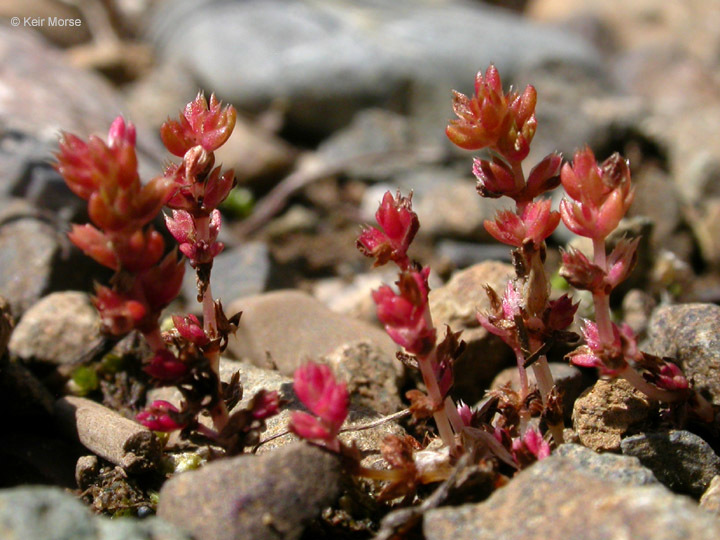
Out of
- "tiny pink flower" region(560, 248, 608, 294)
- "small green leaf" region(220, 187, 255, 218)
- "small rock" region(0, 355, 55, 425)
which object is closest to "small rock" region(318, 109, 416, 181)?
"small green leaf" region(220, 187, 255, 218)

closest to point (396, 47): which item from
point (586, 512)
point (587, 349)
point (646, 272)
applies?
point (646, 272)

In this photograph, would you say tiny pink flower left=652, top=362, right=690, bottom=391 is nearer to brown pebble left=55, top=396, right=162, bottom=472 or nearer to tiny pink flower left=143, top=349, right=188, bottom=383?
tiny pink flower left=143, top=349, right=188, bottom=383

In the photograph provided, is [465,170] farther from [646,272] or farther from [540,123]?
[646,272]

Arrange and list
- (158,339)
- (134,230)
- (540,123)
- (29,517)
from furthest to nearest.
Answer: (540,123)
(158,339)
(134,230)
(29,517)

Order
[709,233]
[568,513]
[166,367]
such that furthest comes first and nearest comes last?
[709,233] → [166,367] → [568,513]

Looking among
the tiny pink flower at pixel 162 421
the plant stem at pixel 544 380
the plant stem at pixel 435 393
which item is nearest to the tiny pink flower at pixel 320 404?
the plant stem at pixel 435 393

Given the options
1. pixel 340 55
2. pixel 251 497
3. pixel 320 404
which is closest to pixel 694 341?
pixel 320 404

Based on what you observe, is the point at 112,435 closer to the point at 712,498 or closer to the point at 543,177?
the point at 543,177
